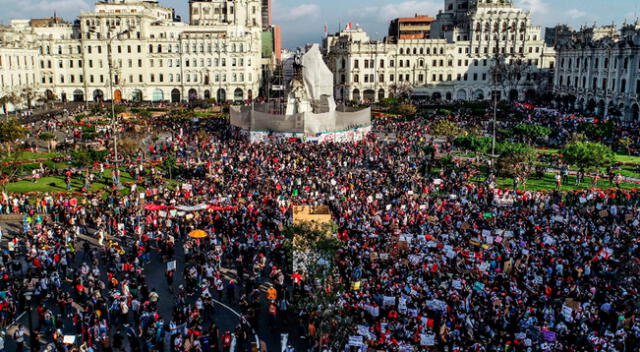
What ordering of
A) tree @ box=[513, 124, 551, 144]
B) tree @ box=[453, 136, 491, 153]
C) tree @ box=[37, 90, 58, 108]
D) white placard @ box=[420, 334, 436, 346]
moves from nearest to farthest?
1. white placard @ box=[420, 334, 436, 346]
2. tree @ box=[453, 136, 491, 153]
3. tree @ box=[513, 124, 551, 144]
4. tree @ box=[37, 90, 58, 108]

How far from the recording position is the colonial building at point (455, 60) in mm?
103812

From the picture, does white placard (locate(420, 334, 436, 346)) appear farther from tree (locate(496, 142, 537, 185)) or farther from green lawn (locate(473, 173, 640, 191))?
green lawn (locate(473, 173, 640, 191))

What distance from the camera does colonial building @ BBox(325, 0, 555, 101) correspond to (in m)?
104

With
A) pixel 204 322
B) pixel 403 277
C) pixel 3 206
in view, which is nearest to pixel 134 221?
pixel 3 206

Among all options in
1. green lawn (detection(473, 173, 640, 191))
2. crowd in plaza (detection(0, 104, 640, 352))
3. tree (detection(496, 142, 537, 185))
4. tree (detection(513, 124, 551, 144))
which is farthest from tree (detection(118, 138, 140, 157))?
tree (detection(513, 124, 551, 144))

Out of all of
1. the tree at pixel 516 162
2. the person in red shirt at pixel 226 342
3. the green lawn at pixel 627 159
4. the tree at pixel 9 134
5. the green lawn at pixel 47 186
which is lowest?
the person in red shirt at pixel 226 342

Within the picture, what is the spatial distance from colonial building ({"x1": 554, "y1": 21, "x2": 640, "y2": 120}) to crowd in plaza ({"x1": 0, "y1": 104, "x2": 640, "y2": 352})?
4375 cm

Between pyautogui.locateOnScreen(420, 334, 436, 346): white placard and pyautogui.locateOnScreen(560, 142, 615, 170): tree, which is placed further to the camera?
pyautogui.locateOnScreen(560, 142, 615, 170): tree

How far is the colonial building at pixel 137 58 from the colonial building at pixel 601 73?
53033 mm

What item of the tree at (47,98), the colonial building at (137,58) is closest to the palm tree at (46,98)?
the tree at (47,98)

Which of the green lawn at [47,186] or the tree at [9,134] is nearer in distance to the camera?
the green lawn at [47,186]

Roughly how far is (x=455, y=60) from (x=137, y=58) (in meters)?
56.2

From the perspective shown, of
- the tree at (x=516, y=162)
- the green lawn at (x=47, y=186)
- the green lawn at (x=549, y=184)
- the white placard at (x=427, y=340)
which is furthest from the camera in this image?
the green lawn at (x=549, y=184)

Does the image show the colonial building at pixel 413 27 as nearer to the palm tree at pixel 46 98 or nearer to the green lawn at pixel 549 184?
the palm tree at pixel 46 98
